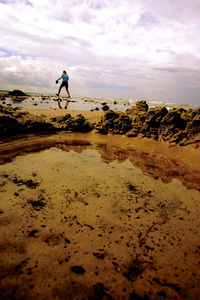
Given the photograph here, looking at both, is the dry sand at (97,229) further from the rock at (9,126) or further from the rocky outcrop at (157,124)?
the rocky outcrop at (157,124)

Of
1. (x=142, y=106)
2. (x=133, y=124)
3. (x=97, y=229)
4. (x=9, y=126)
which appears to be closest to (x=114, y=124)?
(x=133, y=124)

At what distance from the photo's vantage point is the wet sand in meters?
1.10

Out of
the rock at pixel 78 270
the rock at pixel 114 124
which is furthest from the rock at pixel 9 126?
the rock at pixel 78 270

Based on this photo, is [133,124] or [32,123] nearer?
[32,123]

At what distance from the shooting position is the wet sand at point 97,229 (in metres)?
1.10

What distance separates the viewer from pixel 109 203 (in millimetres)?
1929

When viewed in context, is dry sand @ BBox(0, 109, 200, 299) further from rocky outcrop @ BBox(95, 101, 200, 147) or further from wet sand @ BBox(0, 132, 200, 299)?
→ rocky outcrop @ BBox(95, 101, 200, 147)

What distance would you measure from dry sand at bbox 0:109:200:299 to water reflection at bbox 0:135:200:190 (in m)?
0.04

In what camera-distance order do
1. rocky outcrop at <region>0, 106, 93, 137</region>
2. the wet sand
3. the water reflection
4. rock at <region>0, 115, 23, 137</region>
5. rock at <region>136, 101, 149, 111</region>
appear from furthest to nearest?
rock at <region>136, 101, 149, 111</region>, rocky outcrop at <region>0, 106, 93, 137</region>, rock at <region>0, 115, 23, 137</region>, the water reflection, the wet sand

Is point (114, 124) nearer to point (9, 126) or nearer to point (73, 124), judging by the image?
point (73, 124)

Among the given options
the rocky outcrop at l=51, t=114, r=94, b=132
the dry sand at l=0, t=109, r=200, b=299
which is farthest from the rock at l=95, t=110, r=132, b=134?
the dry sand at l=0, t=109, r=200, b=299

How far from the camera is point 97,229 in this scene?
155 centimetres

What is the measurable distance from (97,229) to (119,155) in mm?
2180

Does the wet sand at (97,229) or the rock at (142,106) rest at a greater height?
the rock at (142,106)
